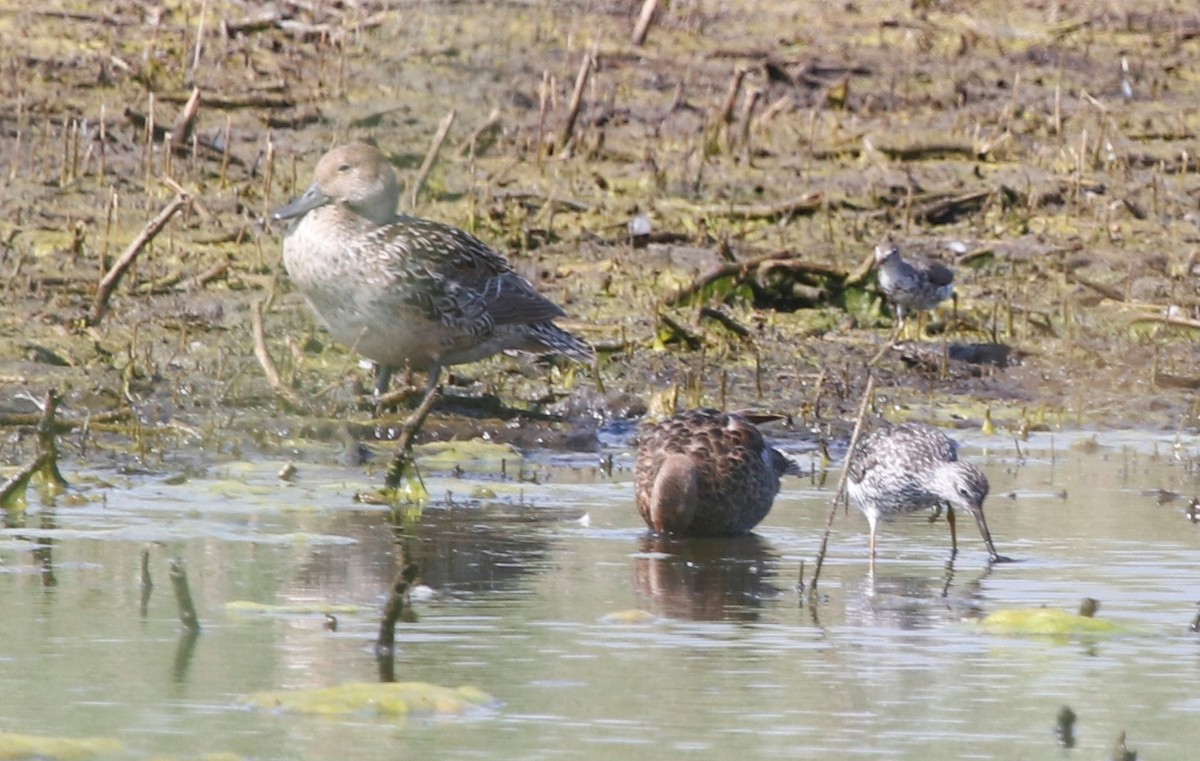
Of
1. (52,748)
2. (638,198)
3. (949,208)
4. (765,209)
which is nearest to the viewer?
(52,748)

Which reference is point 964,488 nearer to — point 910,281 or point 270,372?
point 270,372

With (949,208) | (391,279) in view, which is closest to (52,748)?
(391,279)

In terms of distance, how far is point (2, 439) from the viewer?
33.7 feet

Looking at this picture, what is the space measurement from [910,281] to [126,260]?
14.4 ft

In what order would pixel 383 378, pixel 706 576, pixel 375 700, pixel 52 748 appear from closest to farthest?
pixel 52 748, pixel 375 700, pixel 706 576, pixel 383 378

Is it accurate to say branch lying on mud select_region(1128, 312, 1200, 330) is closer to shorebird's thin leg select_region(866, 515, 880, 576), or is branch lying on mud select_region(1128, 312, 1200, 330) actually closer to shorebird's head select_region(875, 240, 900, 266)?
shorebird's head select_region(875, 240, 900, 266)

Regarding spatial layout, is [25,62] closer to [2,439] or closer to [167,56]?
[167,56]

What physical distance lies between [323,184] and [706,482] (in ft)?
10.4

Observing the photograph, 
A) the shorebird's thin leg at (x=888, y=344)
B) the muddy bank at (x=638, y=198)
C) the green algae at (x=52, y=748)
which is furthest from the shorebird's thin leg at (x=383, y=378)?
the green algae at (x=52, y=748)

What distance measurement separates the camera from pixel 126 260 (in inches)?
472

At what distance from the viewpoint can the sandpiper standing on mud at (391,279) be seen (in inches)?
445

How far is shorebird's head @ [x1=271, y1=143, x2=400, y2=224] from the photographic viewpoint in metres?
11.6

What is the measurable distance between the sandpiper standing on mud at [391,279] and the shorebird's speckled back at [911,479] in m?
2.54

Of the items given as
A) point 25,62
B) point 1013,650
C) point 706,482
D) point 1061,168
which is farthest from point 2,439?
point 1061,168
